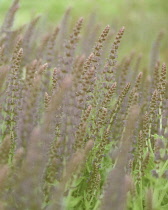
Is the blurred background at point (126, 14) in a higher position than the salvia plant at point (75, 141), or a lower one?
lower

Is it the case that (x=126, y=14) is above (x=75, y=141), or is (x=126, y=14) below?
below


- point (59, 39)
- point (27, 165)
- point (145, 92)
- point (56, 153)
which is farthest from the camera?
point (59, 39)

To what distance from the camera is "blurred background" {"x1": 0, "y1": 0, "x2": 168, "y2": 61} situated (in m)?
7.25

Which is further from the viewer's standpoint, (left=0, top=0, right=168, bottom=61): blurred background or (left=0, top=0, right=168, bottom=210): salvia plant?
(left=0, top=0, right=168, bottom=61): blurred background

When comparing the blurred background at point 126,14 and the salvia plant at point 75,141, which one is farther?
the blurred background at point 126,14

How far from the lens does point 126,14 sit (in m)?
8.38

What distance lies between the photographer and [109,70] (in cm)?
216

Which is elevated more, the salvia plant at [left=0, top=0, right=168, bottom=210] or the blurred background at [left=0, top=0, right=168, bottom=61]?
the salvia plant at [left=0, top=0, right=168, bottom=210]

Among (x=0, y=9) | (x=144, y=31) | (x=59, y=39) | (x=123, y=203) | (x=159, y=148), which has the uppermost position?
(x=123, y=203)

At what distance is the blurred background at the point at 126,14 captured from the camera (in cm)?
725

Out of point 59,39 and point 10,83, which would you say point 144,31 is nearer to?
point 59,39

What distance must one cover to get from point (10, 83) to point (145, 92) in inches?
36.3

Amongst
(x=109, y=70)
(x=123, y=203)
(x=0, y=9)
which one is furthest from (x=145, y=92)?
(x=0, y=9)

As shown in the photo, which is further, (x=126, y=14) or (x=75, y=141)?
(x=126, y=14)
